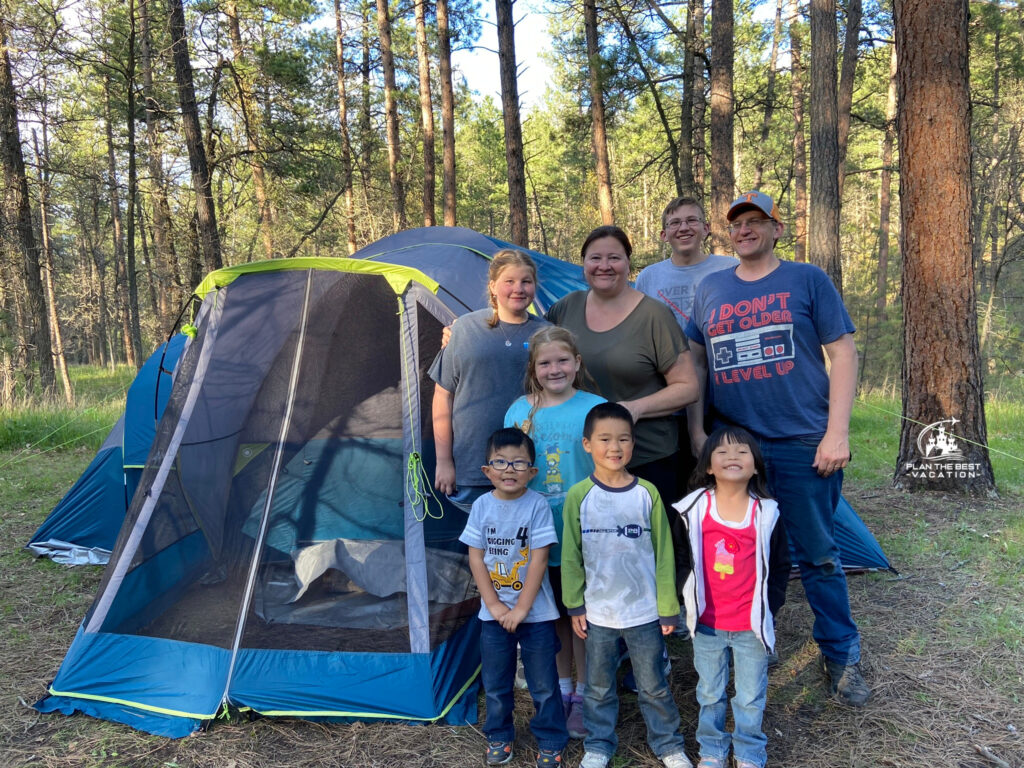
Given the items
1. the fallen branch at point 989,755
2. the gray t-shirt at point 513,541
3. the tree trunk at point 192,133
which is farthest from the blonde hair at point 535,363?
the tree trunk at point 192,133

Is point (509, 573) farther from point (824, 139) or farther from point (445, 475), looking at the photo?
point (824, 139)

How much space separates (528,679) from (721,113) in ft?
27.9

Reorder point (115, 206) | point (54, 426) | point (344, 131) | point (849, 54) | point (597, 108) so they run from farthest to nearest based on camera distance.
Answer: point (115, 206) → point (344, 131) → point (849, 54) → point (597, 108) → point (54, 426)

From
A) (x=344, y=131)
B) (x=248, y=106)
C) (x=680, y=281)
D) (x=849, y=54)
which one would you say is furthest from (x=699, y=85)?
(x=680, y=281)

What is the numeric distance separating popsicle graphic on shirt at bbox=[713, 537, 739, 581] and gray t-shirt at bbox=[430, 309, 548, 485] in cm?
93

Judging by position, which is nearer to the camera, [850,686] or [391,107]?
[850,686]

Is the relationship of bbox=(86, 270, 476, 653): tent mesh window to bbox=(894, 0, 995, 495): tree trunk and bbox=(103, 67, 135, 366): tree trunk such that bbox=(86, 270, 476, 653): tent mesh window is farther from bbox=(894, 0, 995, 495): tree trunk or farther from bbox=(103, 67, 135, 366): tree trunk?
bbox=(103, 67, 135, 366): tree trunk

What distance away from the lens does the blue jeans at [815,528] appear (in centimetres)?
255

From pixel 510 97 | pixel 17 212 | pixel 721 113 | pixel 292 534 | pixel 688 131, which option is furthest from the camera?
pixel 688 131

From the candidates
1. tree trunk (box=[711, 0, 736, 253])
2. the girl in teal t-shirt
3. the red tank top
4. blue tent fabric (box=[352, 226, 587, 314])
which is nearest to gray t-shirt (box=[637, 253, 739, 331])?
blue tent fabric (box=[352, 226, 587, 314])

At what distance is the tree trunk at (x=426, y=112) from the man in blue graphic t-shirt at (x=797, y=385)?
11.8 meters

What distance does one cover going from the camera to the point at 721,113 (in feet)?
29.6

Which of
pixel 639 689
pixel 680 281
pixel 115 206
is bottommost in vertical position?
pixel 639 689

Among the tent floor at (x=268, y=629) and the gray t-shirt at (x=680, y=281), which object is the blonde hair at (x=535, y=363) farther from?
the gray t-shirt at (x=680, y=281)
